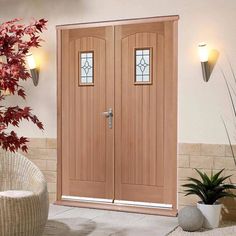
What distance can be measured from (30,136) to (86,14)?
1.65 meters

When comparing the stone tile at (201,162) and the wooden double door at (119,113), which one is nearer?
the stone tile at (201,162)

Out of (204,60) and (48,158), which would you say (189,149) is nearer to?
(204,60)

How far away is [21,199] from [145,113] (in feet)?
6.31

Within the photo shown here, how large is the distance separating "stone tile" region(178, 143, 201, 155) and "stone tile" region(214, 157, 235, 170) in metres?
0.21

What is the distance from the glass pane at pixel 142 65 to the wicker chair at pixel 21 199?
1.61 metres

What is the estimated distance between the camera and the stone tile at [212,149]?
4805 millimetres

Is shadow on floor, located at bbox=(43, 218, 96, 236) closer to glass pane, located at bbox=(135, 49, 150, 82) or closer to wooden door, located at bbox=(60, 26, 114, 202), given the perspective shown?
wooden door, located at bbox=(60, 26, 114, 202)

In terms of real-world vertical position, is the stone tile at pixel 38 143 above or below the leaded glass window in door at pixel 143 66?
below

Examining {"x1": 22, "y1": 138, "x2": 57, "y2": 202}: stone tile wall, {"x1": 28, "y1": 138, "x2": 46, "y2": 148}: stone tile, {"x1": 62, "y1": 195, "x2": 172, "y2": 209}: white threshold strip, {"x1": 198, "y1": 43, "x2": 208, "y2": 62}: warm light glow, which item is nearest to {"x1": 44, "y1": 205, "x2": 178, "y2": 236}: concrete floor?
{"x1": 62, "y1": 195, "x2": 172, "y2": 209}: white threshold strip

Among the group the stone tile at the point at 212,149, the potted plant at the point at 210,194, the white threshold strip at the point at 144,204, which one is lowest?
the white threshold strip at the point at 144,204

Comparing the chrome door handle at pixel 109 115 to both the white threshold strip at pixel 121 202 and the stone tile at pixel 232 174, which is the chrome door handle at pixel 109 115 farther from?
the stone tile at pixel 232 174

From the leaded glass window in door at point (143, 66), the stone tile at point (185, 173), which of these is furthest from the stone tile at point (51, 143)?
the stone tile at point (185, 173)

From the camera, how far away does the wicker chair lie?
12.3 feet

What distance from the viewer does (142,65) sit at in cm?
521
